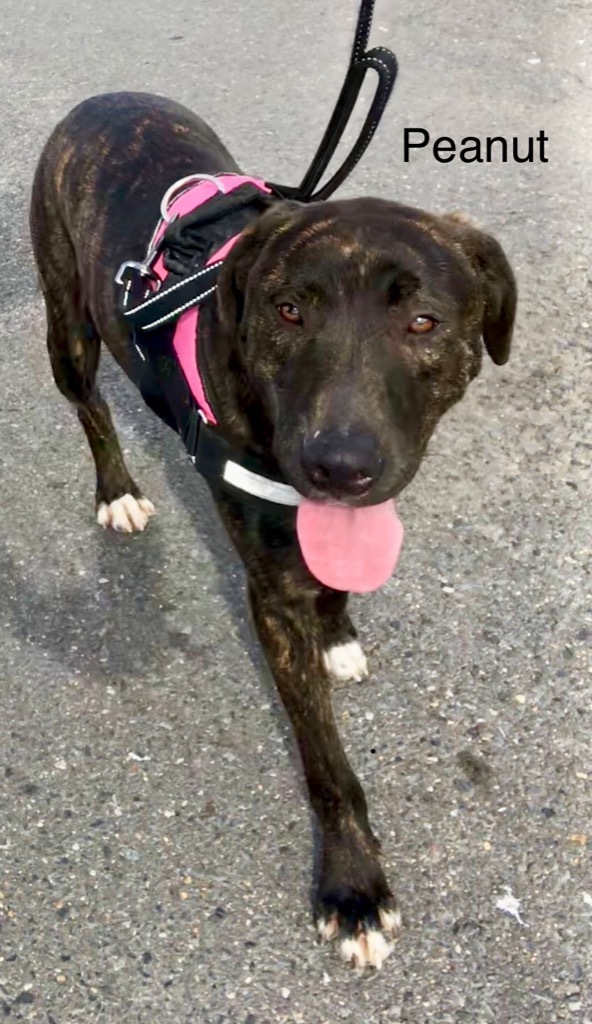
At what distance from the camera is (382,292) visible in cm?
214

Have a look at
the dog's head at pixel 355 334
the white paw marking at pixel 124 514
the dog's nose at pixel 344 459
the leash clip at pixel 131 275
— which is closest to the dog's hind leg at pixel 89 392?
the white paw marking at pixel 124 514

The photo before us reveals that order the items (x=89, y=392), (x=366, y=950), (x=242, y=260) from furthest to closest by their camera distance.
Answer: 1. (x=89, y=392)
2. (x=366, y=950)
3. (x=242, y=260)

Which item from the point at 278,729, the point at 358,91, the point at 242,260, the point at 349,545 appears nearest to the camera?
the point at 349,545

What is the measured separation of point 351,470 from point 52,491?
7.11ft

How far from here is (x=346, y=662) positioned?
3.13 metres

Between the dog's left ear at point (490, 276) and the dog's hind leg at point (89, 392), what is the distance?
1.49 metres

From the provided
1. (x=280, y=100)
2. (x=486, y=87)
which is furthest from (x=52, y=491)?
(x=486, y=87)

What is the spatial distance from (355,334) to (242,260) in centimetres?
39

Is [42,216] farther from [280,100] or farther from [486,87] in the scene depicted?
[486,87]

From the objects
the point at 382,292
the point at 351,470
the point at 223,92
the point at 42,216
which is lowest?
the point at 223,92

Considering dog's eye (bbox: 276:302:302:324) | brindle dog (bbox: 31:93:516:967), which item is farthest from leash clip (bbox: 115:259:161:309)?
dog's eye (bbox: 276:302:302:324)

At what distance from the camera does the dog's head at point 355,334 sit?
2.04 metres

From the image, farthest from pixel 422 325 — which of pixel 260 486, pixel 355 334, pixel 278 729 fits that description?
pixel 278 729

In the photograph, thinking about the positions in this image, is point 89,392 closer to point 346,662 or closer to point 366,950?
point 346,662
